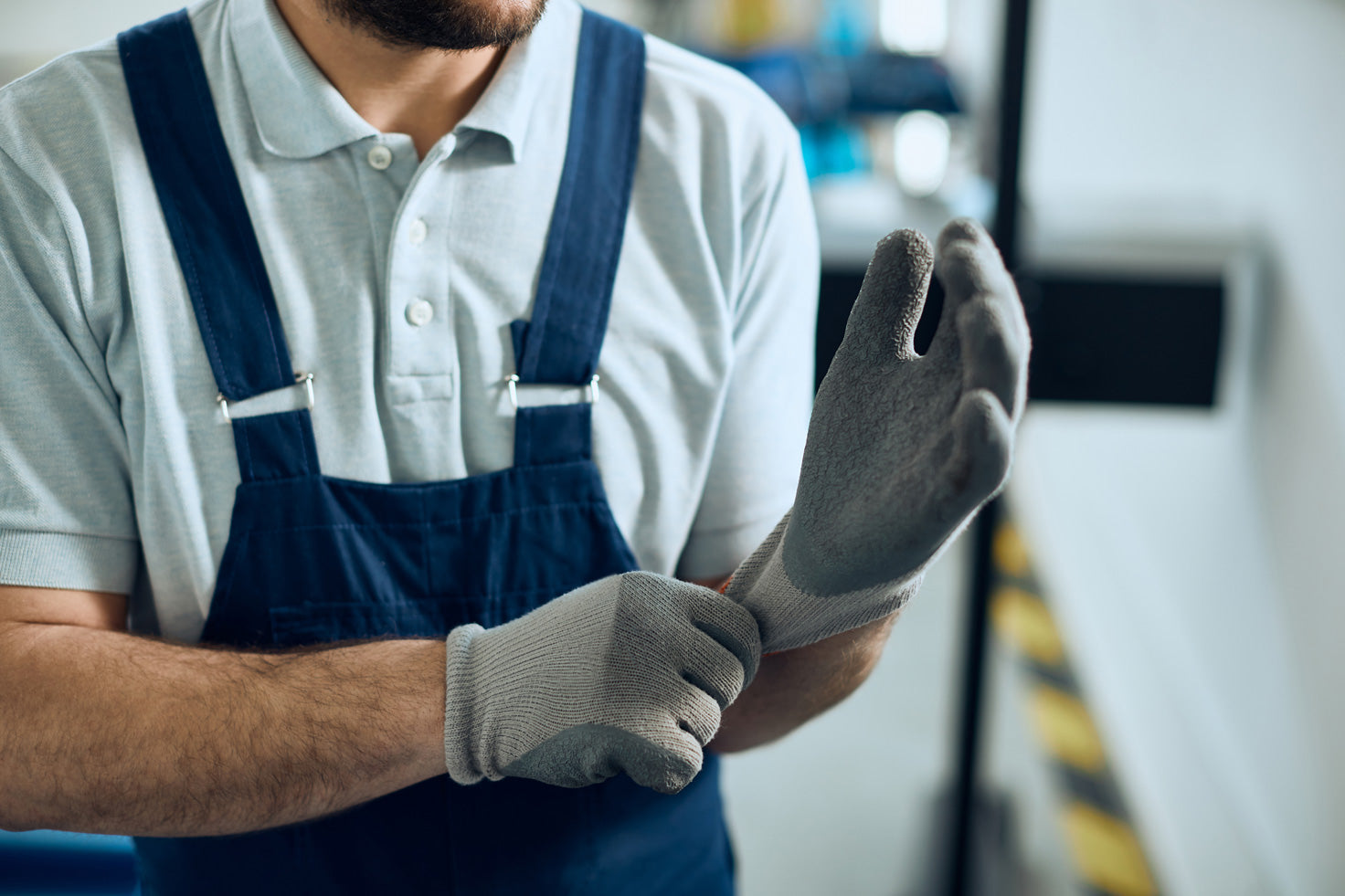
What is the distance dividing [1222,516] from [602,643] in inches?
74.7

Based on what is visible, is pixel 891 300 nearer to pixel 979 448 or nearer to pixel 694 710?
pixel 979 448

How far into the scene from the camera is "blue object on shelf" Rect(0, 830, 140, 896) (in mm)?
1171

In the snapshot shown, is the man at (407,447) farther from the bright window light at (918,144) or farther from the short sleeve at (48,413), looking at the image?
the bright window light at (918,144)

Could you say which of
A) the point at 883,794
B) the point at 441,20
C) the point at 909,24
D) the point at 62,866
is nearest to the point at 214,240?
the point at 441,20

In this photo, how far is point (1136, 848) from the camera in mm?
2135

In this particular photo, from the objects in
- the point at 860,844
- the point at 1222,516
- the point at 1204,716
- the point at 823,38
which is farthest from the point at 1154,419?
the point at 823,38

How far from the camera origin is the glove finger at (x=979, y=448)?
52 cm

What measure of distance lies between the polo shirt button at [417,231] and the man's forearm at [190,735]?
36 centimetres

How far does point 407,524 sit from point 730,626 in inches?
13.0

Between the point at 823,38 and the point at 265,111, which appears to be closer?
the point at 265,111

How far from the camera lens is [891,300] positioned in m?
0.62

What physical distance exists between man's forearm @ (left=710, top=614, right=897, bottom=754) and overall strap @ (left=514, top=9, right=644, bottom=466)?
0.87 feet

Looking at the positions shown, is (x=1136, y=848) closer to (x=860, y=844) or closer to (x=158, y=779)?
(x=860, y=844)

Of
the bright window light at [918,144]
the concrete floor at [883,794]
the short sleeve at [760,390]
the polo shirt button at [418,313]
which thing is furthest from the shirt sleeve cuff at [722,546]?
the bright window light at [918,144]
